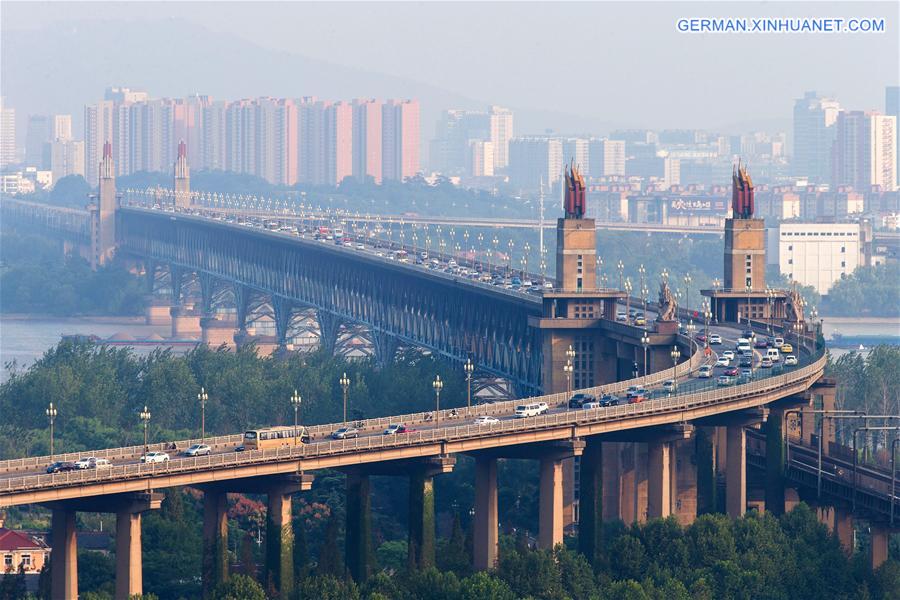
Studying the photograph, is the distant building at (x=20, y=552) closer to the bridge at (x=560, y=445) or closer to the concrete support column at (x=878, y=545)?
the bridge at (x=560, y=445)

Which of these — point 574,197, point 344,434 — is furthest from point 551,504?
point 574,197

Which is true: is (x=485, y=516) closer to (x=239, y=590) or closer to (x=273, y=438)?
(x=273, y=438)

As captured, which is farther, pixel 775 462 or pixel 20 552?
pixel 775 462

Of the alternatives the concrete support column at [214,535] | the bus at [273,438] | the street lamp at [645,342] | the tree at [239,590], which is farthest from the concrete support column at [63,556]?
the street lamp at [645,342]

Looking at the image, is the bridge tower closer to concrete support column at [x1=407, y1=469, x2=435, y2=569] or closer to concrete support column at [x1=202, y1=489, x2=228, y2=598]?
concrete support column at [x1=407, y1=469, x2=435, y2=569]

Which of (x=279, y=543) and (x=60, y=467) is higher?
(x=60, y=467)

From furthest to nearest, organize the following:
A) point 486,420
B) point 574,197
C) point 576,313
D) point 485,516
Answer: point 574,197 → point 576,313 → point 486,420 → point 485,516

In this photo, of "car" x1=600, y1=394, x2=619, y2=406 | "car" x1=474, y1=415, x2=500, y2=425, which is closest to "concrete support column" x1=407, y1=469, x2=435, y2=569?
"car" x1=474, y1=415, x2=500, y2=425
